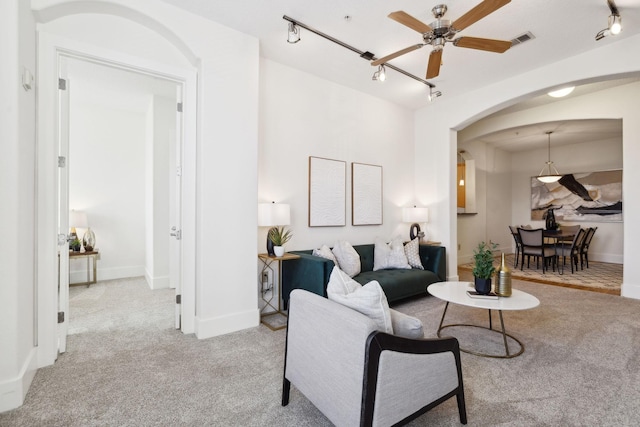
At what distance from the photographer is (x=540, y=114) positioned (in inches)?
213

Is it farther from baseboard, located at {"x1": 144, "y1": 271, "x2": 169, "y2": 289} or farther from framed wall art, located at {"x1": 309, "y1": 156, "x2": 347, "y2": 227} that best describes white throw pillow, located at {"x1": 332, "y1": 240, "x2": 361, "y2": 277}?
baseboard, located at {"x1": 144, "y1": 271, "x2": 169, "y2": 289}

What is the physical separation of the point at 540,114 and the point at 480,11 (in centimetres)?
417

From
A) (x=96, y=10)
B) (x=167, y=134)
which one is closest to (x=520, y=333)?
(x=96, y=10)

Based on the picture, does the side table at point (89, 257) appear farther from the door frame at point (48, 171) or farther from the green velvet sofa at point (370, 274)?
the green velvet sofa at point (370, 274)

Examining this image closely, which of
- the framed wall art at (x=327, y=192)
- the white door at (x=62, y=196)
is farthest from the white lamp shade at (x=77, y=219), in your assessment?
the framed wall art at (x=327, y=192)

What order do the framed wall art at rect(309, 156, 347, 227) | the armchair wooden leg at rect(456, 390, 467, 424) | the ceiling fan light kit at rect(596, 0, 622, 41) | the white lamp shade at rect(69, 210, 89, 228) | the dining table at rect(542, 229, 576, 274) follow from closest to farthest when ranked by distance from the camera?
the armchair wooden leg at rect(456, 390, 467, 424) → the ceiling fan light kit at rect(596, 0, 622, 41) → the framed wall art at rect(309, 156, 347, 227) → the white lamp shade at rect(69, 210, 89, 228) → the dining table at rect(542, 229, 576, 274)

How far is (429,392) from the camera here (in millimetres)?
1600

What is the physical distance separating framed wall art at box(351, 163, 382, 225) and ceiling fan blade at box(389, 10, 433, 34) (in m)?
2.30

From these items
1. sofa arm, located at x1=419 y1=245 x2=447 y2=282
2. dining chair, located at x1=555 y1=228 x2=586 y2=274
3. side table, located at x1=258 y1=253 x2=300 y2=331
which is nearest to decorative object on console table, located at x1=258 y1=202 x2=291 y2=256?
side table, located at x1=258 y1=253 x2=300 y2=331

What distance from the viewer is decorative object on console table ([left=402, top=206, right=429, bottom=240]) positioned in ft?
16.8

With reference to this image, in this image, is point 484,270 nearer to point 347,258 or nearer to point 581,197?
point 347,258

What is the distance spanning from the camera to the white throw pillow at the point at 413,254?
4.46 m

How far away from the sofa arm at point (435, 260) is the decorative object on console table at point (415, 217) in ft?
1.59

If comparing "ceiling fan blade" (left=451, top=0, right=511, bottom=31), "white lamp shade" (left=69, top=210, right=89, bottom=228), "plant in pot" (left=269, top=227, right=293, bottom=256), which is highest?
"ceiling fan blade" (left=451, top=0, right=511, bottom=31)
